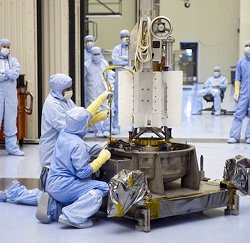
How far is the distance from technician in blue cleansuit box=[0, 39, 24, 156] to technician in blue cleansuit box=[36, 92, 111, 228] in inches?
130

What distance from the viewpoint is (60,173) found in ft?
13.7

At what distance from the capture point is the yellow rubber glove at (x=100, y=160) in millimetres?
4137

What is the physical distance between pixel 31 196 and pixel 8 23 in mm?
4156

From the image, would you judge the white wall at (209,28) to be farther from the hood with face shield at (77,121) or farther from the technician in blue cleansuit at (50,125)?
the hood with face shield at (77,121)

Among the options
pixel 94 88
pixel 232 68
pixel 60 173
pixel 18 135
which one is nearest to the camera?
pixel 60 173

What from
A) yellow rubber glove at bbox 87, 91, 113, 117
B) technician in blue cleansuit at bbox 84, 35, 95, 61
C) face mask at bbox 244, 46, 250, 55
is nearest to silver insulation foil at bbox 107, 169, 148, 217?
yellow rubber glove at bbox 87, 91, 113, 117

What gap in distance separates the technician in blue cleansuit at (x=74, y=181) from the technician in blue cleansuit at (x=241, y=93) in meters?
4.67

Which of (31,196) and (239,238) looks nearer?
(239,238)

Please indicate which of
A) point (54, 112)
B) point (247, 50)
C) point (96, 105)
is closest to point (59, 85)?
point (54, 112)

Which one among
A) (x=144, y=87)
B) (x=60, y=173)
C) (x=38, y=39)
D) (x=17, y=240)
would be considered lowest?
(x=17, y=240)

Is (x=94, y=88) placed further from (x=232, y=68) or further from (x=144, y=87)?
(x=232, y=68)

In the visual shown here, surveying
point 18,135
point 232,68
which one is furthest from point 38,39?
point 232,68

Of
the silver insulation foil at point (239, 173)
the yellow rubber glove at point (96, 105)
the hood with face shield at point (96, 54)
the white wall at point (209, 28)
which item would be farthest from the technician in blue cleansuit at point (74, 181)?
the white wall at point (209, 28)

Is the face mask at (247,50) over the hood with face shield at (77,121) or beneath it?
over
